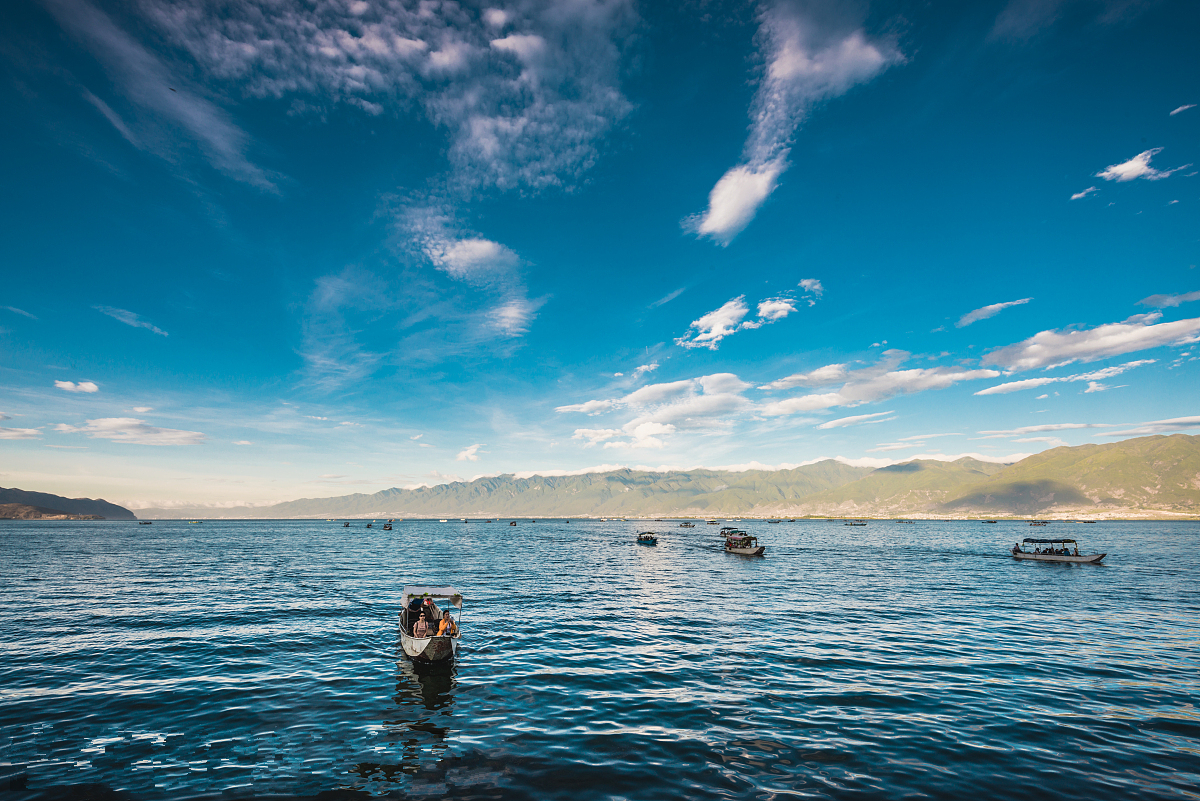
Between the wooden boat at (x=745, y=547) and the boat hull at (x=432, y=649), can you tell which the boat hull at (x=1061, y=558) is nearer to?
the wooden boat at (x=745, y=547)

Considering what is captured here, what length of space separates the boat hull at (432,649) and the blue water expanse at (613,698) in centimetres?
84

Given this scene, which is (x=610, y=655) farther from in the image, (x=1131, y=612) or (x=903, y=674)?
(x=1131, y=612)

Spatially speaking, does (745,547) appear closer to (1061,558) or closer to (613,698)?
(1061,558)

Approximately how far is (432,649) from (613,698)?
8.76 metres

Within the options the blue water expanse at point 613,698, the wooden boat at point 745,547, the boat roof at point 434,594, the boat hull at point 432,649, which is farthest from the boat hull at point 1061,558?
the boat hull at point 432,649

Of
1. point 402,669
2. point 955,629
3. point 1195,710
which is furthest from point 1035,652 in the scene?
point 402,669

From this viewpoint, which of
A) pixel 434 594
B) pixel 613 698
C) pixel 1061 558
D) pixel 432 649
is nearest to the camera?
pixel 613 698

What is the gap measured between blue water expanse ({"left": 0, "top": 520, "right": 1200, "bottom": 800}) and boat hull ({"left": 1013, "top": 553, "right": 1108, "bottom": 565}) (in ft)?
131

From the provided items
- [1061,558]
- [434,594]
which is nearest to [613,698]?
[434,594]

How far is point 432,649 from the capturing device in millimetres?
22922

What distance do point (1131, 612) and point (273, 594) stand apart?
6971 centimetres

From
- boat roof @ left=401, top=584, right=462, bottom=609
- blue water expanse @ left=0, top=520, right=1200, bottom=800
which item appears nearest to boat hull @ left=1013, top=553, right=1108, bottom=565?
blue water expanse @ left=0, top=520, right=1200, bottom=800

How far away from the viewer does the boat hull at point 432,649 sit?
22.9 m

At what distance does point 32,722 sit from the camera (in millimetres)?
17391
